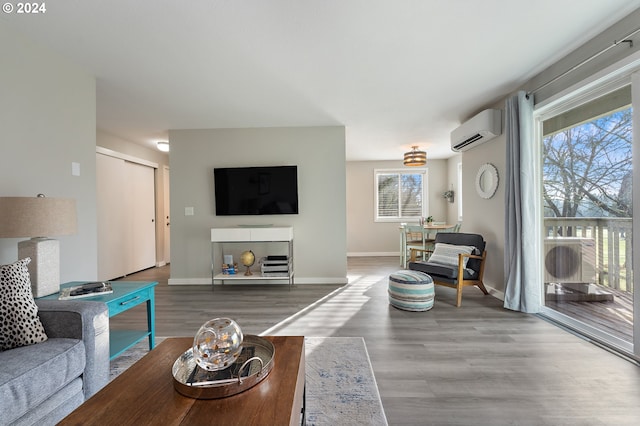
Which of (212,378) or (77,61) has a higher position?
(77,61)

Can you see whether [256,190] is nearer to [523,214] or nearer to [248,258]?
[248,258]

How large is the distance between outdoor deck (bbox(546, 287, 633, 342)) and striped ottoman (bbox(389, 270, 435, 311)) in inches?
49.6

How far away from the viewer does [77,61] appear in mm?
2449

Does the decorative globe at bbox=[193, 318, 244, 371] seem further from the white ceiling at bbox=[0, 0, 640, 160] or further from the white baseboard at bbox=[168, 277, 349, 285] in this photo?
the white baseboard at bbox=[168, 277, 349, 285]

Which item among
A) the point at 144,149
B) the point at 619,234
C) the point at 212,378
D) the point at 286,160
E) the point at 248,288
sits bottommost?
the point at 248,288

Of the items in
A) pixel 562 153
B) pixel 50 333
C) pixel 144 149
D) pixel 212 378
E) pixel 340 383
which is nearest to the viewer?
pixel 212 378

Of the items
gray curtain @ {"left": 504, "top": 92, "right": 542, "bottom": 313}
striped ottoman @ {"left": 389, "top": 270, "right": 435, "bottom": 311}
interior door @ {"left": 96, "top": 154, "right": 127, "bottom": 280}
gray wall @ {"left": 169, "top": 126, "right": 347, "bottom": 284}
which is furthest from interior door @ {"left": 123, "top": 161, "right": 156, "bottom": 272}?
gray curtain @ {"left": 504, "top": 92, "right": 542, "bottom": 313}

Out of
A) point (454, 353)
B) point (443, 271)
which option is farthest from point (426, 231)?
point (454, 353)

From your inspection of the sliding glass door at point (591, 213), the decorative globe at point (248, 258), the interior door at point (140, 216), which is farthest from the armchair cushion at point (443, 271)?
the interior door at point (140, 216)

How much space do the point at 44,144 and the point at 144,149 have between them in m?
3.51

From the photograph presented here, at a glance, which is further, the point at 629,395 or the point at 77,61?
the point at 77,61

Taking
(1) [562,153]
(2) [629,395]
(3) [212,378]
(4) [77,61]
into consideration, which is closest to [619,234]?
(1) [562,153]

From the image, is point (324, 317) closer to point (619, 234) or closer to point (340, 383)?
point (340, 383)

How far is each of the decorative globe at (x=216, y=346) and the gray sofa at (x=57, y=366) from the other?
0.69 metres
